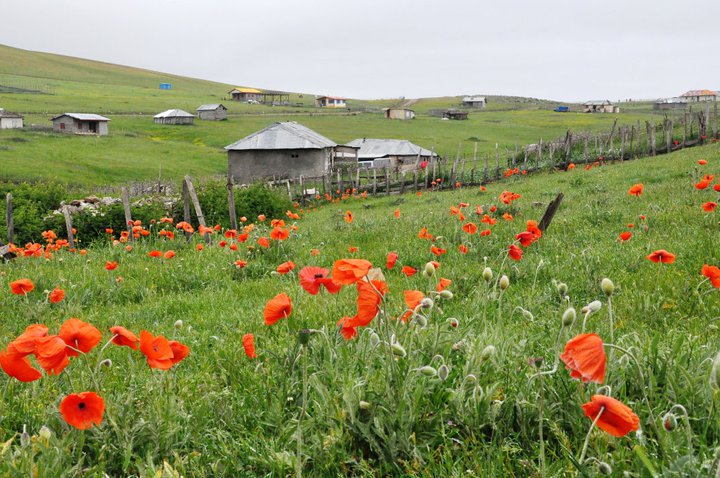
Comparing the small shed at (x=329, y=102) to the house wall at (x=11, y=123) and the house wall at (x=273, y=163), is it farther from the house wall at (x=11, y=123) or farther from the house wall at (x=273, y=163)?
the house wall at (x=273, y=163)

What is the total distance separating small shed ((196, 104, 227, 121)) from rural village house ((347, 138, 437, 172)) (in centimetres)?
4308

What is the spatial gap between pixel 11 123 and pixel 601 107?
107 m

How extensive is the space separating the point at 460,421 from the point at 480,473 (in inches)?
14.0

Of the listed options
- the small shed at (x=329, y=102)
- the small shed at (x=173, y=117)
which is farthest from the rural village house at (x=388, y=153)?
the small shed at (x=329, y=102)

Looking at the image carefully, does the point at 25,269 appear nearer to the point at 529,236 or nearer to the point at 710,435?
the point at 529,236

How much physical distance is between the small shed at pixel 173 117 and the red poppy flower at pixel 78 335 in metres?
89.1

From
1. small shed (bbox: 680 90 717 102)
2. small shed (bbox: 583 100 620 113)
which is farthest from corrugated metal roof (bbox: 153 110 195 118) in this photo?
small shed (bbox: 680 90 717 102)

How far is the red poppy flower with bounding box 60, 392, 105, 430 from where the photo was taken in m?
1.90

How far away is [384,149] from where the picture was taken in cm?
5803

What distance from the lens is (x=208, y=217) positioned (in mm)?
18891

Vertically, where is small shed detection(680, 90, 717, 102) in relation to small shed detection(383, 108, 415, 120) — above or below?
above

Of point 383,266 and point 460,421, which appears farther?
point 383,266

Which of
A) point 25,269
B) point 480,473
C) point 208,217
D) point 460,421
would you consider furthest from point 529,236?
point 208,217

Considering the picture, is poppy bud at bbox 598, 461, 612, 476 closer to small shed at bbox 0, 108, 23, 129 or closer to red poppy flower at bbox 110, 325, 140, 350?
red poppy flower at bbox 110, 325, 140, 350
